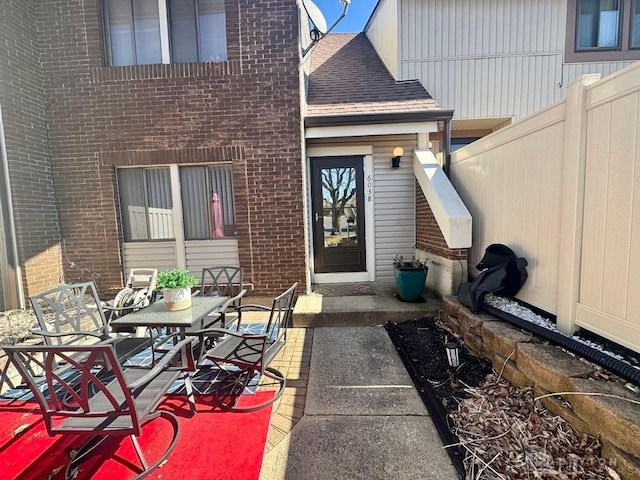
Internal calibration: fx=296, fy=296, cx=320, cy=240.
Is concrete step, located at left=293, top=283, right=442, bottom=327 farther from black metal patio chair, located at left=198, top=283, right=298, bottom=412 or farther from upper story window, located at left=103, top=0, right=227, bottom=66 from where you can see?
upper story window, located at left=103, top=0, right=227, bottom=66

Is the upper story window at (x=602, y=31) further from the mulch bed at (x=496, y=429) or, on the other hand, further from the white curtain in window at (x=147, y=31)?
the white curtain in window at (x=147, y=31)

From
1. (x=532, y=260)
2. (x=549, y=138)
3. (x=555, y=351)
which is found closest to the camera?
(x=555, y=351)

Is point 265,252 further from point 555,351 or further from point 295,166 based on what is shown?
point 555,351

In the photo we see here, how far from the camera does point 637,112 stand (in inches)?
80.3

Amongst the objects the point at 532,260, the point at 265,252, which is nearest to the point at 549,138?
the point at 532,260

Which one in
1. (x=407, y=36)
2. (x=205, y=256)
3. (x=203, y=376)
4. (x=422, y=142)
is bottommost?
(x=203, y=376)

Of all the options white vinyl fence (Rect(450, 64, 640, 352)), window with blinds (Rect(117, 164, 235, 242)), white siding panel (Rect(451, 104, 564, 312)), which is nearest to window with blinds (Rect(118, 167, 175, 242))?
window with blinds (Rect(117, 164, 235, 242))

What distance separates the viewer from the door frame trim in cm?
576

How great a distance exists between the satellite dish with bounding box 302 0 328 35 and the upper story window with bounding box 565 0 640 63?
5.39 meters

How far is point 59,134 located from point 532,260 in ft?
23.6

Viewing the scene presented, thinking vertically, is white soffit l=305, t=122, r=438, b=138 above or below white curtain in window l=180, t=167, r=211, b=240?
above

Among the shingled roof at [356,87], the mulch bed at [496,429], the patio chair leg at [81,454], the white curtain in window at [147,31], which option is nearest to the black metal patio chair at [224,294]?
the patio chair leg at [81,454]

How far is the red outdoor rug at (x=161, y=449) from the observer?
198 centimetres

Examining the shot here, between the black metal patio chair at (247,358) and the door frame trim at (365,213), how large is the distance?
107 inches
